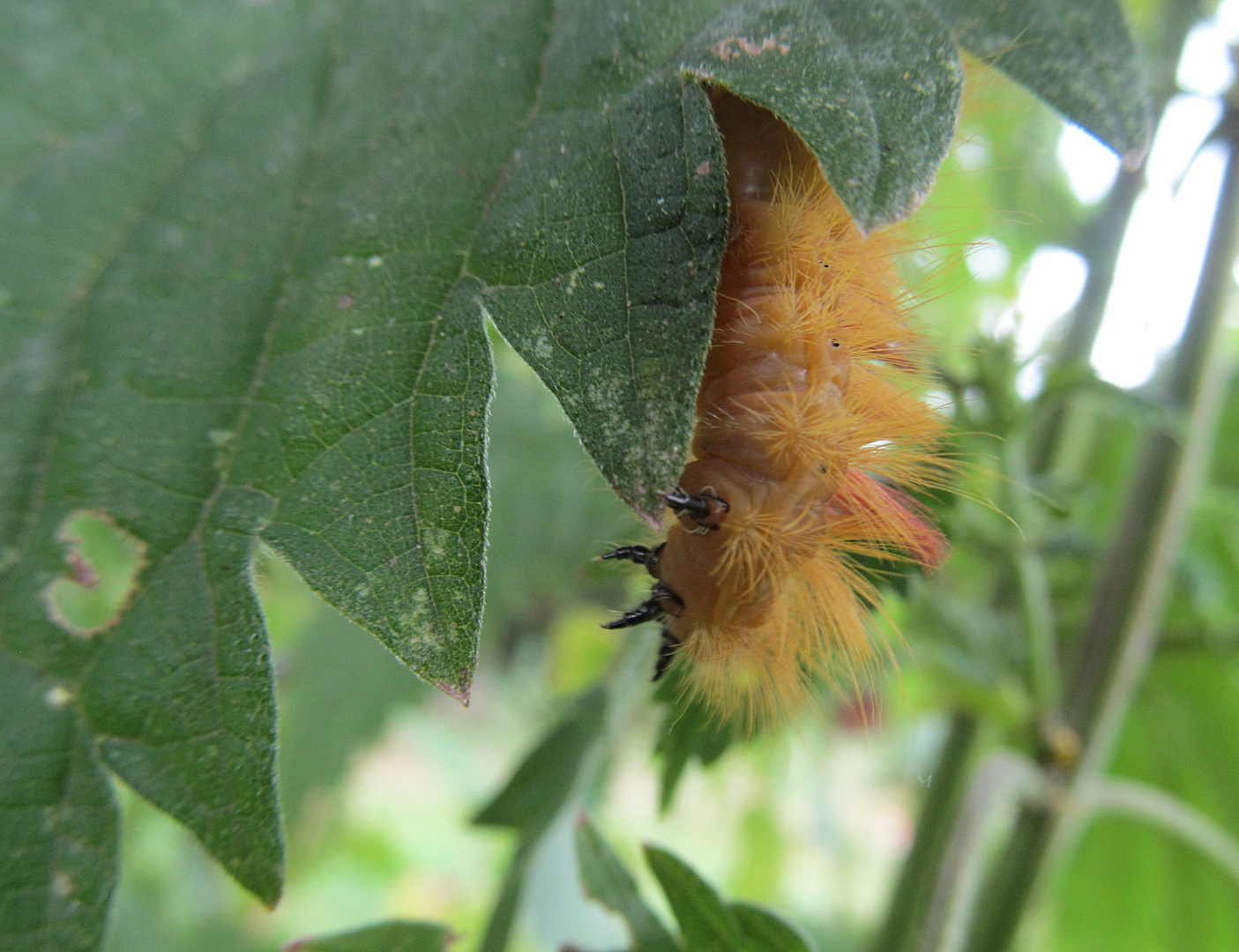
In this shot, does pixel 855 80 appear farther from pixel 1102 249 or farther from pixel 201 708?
pixel 1102 249

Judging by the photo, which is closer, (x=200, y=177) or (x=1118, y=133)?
(x=1118, y=133)

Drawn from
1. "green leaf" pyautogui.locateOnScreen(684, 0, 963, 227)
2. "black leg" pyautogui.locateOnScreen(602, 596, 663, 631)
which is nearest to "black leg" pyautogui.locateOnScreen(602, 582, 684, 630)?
"black leg" pyautogui.locateOnScreen(602, 596, 663, 631)

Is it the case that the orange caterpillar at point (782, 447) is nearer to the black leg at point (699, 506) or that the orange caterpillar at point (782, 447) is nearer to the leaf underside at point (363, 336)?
the black leg at point (699, 506)

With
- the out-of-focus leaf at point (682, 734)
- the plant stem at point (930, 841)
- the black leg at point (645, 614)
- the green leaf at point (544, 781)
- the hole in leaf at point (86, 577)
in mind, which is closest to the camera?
the hole in leaf at point (86, 577)

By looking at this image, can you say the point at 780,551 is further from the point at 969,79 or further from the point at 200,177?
the point at 200,177

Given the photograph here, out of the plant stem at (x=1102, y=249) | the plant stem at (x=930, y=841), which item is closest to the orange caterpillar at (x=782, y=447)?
the plant stem at (x=930, y=841)

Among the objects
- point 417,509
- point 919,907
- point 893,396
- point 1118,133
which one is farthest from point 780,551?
point 919,907

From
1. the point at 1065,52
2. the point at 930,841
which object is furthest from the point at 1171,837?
the point at 1065,52
